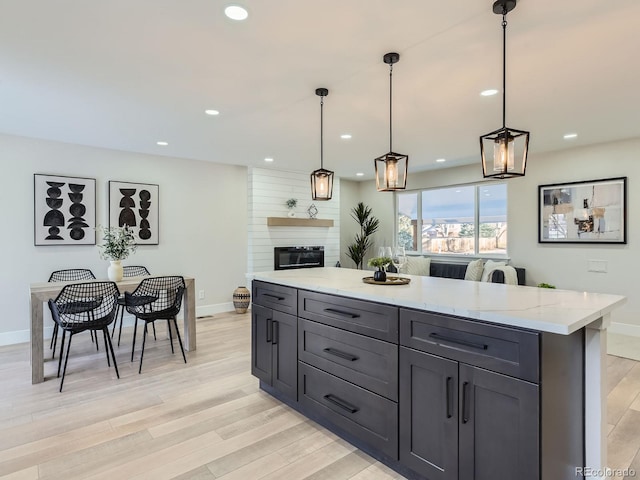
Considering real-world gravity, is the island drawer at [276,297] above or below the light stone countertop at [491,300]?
below

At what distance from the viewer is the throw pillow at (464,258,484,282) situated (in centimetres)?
557

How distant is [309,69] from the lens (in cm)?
262

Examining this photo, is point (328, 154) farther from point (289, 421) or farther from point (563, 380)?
point (563, 380)

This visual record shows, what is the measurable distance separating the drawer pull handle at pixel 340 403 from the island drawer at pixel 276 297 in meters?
0.61

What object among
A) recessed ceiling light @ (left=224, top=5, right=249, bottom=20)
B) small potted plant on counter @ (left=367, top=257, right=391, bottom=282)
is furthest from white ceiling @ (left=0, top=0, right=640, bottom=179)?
small potted plant on counter @ (left=367, top=257, right=391, bottom=282)

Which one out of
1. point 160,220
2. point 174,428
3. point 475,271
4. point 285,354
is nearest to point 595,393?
point 285,354

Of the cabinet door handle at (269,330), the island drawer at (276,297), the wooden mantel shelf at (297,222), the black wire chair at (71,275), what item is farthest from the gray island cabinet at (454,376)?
the wooden mantel shelf at (297,222)

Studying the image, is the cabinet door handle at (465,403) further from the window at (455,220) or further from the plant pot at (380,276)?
the window at (455,220)

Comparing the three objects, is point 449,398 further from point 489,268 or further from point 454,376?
point 489,268

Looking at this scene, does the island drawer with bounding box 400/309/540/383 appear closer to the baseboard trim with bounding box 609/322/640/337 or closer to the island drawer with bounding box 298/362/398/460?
the island drawer with bounding box 298/362/398/460

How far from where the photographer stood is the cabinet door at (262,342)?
9.47 ft

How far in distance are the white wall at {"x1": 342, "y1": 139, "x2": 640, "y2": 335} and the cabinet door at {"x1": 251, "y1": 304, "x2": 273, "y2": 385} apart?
14.5 ft

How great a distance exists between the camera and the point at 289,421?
101 inches

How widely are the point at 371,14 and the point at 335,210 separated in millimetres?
5518
